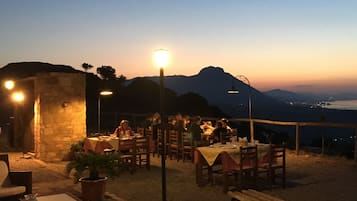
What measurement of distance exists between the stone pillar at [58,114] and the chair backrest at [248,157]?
17.9 feet

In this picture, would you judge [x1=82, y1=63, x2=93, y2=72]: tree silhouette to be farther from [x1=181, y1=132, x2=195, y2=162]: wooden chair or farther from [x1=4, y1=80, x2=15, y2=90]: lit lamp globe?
[x1=181, y1=132, x2=195, y2=162]: wooden chair

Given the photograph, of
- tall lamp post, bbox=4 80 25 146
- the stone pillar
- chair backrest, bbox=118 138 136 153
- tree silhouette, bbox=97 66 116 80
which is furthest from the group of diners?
tree silhouette, bbox=97 66 116 80

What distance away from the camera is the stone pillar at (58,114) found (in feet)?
38.3

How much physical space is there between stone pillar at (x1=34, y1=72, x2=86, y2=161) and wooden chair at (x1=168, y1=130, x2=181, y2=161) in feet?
7.68

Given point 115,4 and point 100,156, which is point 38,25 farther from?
point 100,156

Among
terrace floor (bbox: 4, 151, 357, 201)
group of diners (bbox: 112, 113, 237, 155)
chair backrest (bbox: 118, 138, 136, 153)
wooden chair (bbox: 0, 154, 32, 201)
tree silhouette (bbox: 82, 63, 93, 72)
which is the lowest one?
terrace floor (bbox: 4, 151, 357, 201)

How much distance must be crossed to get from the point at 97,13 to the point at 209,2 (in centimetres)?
394

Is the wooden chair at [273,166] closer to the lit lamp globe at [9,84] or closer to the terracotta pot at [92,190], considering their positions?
the terracotta pot at [92,190]

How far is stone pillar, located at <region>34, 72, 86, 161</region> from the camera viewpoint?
11680mm

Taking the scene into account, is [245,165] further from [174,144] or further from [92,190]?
[174,144]

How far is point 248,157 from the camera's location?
8102 mm

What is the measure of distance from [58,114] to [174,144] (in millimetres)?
3101

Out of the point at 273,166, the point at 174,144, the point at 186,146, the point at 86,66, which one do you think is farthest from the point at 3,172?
the point at 86,66

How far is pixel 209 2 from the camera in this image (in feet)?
41.7
